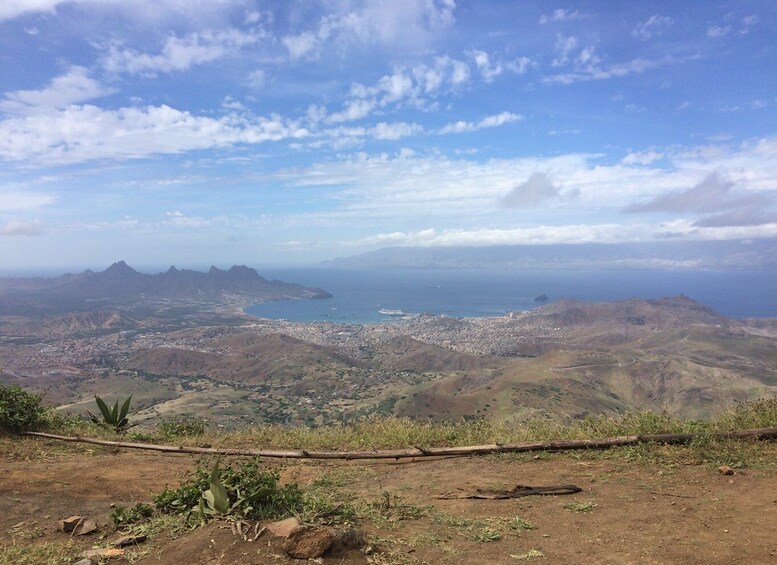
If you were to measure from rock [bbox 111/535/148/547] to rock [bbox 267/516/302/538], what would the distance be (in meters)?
1.27

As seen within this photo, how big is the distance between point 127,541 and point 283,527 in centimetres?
148

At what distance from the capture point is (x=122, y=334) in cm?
10975

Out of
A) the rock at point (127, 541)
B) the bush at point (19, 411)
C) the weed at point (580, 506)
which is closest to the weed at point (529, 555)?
the weed at point (580, 506)

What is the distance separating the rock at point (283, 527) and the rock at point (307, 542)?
77 millimetres

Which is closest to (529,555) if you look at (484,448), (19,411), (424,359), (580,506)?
(580,506)

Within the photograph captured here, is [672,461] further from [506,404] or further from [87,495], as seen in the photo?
[506,404]

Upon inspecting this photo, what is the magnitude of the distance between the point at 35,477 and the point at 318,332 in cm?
11871

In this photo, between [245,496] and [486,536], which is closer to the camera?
[486,536]

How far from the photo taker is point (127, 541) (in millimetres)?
4121

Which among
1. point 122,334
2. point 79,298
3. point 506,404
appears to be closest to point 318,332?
point 122,334

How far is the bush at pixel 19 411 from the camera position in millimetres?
9164

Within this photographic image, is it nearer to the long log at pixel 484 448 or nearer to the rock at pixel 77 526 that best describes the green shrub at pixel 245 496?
the rock at pixel 77 526

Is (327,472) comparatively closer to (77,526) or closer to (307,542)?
(77,526)

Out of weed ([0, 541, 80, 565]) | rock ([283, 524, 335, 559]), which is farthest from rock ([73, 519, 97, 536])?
rock ([283, 524, 335, 559])
